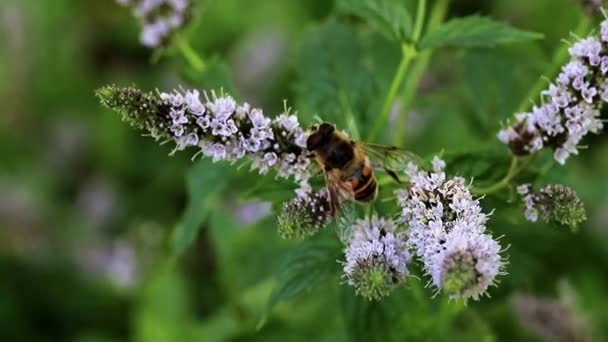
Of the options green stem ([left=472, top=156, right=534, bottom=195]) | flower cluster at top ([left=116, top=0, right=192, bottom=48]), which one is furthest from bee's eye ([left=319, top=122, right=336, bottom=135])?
flower cluster at top ([left=116, top=0, right=192, bottom=48])

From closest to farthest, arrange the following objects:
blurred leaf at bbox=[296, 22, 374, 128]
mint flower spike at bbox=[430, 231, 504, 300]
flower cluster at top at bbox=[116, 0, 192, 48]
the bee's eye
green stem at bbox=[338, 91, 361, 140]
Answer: mint flower spike at bbox=[430, 231, 504, 300] < the bee's eye < green stem at bbox=[338, 91, 361, 140] < blurred leaf at bbox=[296, 22, 374, 128] < flower cluster at top at bbox=[116, 0, 192, 48]

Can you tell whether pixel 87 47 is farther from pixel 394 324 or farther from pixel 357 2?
pixel 394 324

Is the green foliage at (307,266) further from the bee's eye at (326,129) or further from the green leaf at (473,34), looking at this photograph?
the green leaf at (473,34)

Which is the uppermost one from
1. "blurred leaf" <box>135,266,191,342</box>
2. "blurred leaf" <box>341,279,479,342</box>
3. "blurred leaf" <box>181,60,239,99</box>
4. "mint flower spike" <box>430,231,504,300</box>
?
"blurred leaf" <box>135,266,191,342</box>

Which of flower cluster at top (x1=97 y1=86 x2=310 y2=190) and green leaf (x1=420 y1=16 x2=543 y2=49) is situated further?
green leaf (x1=420 y1=16 x2=543 y2=49)

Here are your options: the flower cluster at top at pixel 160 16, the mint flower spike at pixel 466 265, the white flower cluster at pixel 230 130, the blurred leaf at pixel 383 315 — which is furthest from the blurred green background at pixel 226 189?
the mint flower spike at pixel 466 265

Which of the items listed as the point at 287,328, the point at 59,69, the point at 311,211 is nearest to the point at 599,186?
the point at 287,328

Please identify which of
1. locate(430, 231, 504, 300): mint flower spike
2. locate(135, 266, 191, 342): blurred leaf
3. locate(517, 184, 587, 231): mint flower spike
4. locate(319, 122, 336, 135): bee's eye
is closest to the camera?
locate(430, 231, 504, 300): mint flower spike

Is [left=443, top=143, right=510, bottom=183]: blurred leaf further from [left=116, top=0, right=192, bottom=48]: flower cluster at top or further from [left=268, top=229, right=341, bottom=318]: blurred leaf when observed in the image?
[left=116, top=0, right=192, bottom=48]: flower cluster at top
